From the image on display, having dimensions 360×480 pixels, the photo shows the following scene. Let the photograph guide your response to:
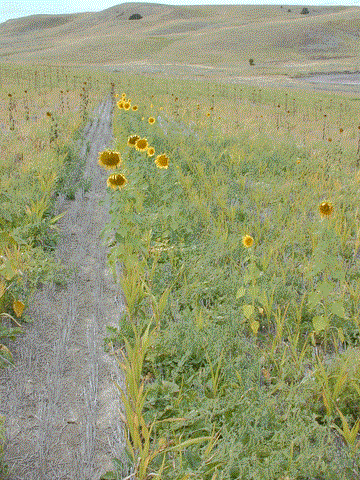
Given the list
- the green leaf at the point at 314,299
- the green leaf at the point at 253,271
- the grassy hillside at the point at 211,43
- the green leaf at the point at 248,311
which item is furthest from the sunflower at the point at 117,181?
the grassy hillside at the point at 211,43

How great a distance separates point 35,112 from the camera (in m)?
11.5

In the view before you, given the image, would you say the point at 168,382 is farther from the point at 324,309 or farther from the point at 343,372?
the point at 324,309

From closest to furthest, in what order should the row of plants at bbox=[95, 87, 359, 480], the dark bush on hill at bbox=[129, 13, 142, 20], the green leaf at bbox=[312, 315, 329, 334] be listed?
the row of plants at bbox=[95, 87, 359, 480] < the green leaf at bbox=[312, 315, 329, 334] < the dark bush on hill at bbox=[129, 13, 142, 20]

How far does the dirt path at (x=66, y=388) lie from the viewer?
1.94 meters

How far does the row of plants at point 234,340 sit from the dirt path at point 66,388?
0.53 feet

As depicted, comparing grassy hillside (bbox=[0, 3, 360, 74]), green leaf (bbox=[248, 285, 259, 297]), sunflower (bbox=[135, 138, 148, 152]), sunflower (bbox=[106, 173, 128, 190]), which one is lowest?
green leaf (bbox=[248, 285, 259, 297])

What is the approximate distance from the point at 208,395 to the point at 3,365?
1.27 m

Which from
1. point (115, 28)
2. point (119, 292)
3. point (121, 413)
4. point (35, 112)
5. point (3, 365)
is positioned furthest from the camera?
point (115, 28)

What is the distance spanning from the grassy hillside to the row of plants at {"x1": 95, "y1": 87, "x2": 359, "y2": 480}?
3863 cm

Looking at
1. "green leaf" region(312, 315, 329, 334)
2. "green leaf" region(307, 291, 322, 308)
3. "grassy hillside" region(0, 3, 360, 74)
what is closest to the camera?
"green leaf" region(312, 315, 329, 334)

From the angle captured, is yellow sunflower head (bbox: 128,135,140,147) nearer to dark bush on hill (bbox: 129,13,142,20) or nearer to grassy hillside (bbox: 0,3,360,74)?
grassy hillside (bbox: 0,3,360,74)

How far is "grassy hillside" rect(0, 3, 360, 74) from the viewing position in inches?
2007

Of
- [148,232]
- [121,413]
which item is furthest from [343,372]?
Result: [148,232]

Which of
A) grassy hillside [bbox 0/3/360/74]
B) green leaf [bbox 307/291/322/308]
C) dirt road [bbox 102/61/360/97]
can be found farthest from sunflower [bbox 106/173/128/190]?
grassy hillside [bbox 0/3/360/74]
